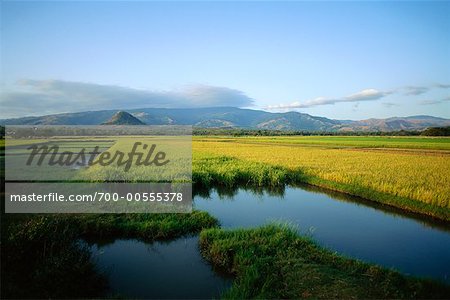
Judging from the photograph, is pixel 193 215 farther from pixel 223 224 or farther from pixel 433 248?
pixel 433 248

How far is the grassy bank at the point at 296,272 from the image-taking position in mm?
7387

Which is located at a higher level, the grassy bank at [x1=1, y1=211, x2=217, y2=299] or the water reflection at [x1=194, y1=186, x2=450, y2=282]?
the grassy bank at [x1=1, y1=211, x2=217, y2=299]

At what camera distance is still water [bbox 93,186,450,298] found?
8972 mm

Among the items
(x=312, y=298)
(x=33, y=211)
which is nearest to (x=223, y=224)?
(x=312, y=298)

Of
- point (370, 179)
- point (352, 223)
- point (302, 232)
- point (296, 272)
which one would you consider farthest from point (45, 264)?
point (370, 179)

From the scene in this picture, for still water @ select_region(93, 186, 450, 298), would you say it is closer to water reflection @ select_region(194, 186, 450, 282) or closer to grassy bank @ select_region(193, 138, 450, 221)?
water reflection @ select_region(194, 186, 450, 282)

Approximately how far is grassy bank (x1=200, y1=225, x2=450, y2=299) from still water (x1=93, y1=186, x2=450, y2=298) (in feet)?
2.89

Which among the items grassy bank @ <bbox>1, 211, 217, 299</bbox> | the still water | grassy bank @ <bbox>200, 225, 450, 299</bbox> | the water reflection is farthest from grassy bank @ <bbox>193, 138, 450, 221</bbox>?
grassy bank @ <bbox>1, 211, 217, 299</bbox>

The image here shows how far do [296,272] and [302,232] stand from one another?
17.2ft

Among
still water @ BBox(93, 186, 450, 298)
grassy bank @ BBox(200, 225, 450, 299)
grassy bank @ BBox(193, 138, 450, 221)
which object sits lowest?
still water @ BBox(93, 186, 450, 298)

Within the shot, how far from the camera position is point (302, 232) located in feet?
43.8

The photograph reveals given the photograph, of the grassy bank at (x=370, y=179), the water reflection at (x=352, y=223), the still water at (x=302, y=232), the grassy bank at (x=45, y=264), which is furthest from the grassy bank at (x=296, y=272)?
the grassy bank at (x=370, y=179)

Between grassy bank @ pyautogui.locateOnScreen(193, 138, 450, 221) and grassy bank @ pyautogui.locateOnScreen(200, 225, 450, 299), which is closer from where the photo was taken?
grassy bank @ pyautogui.locateOnScreen(200, 225, 450, 299)

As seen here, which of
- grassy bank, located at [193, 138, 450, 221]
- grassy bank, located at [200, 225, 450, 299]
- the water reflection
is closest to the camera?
grassy bank, located at [200, 225, 450, 299]
